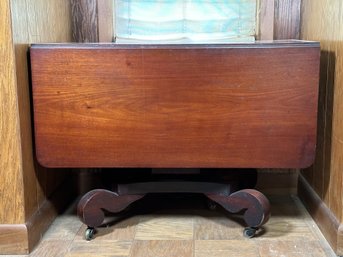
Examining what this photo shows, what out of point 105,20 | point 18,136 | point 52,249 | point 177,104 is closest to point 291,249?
point 177,104

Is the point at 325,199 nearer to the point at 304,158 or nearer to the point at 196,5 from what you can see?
the point at 304,158

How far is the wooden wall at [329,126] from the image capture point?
119 centimetres

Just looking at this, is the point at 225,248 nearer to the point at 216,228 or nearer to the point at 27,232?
the point at 216,228

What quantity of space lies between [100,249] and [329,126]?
725 millimetres

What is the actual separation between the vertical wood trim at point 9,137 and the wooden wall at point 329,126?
825 mm

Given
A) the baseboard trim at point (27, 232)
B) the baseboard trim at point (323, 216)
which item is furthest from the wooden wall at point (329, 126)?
the baseboard trim at point (27, 232)

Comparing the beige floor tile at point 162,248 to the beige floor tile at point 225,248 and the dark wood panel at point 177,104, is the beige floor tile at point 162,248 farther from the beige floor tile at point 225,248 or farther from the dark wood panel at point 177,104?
the dark wood panel at point 177,104

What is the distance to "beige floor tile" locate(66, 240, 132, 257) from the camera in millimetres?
1204

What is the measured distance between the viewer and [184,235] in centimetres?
131

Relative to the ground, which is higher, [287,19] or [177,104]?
[287,19]

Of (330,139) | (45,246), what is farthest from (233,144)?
(45,246)

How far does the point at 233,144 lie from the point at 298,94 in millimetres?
213

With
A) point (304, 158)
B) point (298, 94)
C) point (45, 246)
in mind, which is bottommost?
point (45, 246)

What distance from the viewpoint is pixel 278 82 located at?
1183 millimetres
